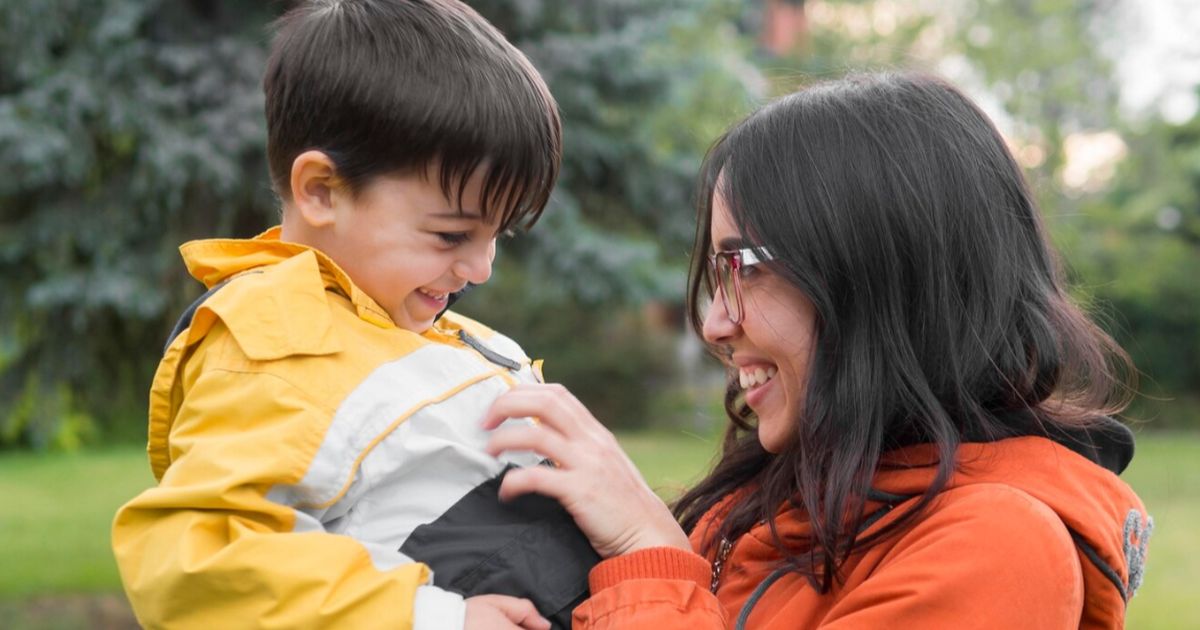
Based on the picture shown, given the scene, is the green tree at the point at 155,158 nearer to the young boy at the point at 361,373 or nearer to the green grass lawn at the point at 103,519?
the green grass lawn at the point at 103,519

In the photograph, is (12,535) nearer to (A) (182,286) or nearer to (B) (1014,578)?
(A) (182,286)

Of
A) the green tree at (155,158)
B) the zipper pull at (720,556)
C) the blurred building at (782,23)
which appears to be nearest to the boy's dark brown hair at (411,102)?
the zipper pull at (720,556)

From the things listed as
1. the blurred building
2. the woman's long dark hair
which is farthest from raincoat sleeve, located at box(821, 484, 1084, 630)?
the blurred building

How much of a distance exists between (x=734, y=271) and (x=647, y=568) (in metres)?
0.53

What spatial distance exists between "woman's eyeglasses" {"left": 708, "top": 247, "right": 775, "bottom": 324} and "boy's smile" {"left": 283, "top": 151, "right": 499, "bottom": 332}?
1.33ft

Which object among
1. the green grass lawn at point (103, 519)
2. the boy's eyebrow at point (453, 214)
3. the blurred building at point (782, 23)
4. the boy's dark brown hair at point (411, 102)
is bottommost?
the green grass lawn at point (103, 519)

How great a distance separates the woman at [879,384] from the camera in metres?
1.86

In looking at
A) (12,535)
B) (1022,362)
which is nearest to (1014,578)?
(1022,362)

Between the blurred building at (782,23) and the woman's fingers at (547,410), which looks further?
the blurred building at (782,23)

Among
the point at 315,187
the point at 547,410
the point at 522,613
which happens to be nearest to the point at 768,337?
the point at 547,410

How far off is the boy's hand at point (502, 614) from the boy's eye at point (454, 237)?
1.91ft

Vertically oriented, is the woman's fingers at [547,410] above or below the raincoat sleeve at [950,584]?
above

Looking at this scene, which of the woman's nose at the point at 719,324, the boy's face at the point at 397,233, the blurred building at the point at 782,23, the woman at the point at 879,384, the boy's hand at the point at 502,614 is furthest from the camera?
the blurred building at the point at 782,23

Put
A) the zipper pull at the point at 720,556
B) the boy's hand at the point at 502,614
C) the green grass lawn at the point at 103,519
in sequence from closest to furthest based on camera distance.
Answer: the boy's hand at the point at 502,614 → the zipper pull at the point at 720,556 → the green grass lawn at the point at 103,519
